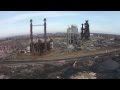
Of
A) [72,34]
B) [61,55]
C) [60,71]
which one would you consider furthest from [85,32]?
[60,71]

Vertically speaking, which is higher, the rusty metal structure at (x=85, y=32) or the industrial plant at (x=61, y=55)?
the rusty metal structure at (x=85, y=32)

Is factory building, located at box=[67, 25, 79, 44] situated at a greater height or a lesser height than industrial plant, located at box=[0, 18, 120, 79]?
greater

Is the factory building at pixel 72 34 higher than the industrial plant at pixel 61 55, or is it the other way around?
the factory building at pixel 72 34

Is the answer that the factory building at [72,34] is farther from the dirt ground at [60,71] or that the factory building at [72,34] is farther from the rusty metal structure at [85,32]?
the dirt ground at [60,71]

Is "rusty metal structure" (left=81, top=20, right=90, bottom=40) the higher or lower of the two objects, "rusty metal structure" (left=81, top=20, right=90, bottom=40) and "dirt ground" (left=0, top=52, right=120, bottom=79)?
the higher

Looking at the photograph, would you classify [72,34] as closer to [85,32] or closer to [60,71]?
[85,32]

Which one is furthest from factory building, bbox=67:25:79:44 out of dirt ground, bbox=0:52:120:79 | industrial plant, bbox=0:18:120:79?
dirt ground, bbox=0:52:120:79

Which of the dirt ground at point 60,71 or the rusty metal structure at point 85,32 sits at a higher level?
the rusty metal structure at point 85,32

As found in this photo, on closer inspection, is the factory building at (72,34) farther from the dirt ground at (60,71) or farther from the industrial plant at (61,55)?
the dirt ground at (60,71)

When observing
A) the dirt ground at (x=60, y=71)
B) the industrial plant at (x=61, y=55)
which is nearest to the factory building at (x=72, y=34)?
the industrial plant at (x=61, y=55)

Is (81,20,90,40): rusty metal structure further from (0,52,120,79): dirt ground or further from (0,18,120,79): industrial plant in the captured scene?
(0,52,120,79): dirt ground

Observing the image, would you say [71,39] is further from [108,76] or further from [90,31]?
[108,76]

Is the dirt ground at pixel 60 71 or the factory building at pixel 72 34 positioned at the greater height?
the factory building at pixel 72 34

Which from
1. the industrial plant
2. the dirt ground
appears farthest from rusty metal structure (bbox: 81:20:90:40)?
the dirt ground
